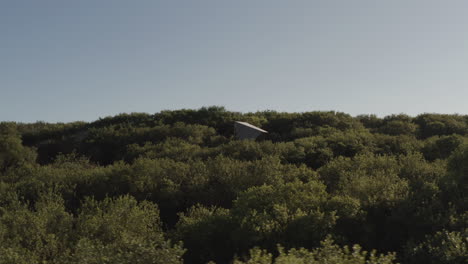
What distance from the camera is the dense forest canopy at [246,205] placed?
9.42 meters

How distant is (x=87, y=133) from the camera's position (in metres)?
38.0

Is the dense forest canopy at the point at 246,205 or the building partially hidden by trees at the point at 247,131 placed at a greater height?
the building partially hidden by trees at the point at 247,131

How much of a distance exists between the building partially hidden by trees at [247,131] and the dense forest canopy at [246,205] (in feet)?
7.48

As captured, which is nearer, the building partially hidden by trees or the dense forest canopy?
the dense forest canopy

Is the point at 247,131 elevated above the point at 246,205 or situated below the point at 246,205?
above

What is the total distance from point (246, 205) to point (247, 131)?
20613 mm

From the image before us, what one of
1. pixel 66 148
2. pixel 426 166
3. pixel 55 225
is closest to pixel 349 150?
pixel 426 166

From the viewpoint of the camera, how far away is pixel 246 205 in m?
12.6

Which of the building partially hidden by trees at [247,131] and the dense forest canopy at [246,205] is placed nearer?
the dense forest canopy at [246,205]

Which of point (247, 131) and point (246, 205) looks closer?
point (246, 205)

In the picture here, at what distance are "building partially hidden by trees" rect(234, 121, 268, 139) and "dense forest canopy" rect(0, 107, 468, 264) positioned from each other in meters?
2.28

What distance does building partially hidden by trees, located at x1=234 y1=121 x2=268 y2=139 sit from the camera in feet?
107

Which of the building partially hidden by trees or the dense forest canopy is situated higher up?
the building partially hidden by trees

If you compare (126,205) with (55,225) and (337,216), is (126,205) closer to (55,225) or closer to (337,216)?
(55,225)
